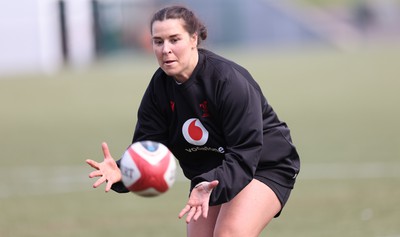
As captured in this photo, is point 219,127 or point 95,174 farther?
point 219,127

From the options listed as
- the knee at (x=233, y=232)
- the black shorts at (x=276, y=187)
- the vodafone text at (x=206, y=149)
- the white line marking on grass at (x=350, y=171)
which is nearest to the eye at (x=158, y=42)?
the vodafone text at (x=206, y=149)

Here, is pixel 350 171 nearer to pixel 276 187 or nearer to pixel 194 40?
pixel 276 187

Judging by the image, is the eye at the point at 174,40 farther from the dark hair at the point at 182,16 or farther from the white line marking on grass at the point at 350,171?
the white line marking on grass at the point at 350,171

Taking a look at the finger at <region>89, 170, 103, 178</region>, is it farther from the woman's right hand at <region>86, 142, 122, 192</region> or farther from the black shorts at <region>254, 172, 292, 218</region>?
the black shorts at <region>254, 172, 292, 218</region>

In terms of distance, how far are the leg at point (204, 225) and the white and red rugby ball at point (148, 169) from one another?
941 millimetres

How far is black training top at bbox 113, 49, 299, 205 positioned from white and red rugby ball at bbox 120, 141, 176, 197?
259mm

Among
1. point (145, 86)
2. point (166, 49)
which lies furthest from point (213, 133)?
point (145, 86)

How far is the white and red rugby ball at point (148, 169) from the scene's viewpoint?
5.68 metres

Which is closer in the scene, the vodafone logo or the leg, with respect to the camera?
the vodafone logo

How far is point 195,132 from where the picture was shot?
6.30 metres

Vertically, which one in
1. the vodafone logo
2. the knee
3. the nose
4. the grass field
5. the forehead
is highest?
the forehead

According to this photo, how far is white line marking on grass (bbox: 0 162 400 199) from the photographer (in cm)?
1221

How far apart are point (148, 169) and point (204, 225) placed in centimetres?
114

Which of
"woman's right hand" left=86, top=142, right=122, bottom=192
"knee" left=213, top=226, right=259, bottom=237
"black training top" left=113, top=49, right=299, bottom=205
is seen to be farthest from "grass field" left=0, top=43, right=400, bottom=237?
"woman's right hand" left=86, top=142, right=122, bottom=192
